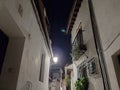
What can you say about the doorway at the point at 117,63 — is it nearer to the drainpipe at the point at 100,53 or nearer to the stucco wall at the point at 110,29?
the stucco wall at the point at 110,29

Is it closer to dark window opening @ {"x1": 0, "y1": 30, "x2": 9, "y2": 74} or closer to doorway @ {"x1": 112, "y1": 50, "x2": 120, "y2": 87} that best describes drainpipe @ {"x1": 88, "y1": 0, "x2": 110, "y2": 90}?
doorway @ {"x1": 112, "y1": 50, "x2": 120, "y2": 87}

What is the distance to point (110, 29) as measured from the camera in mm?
3020

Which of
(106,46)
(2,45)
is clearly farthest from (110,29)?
(2,45)

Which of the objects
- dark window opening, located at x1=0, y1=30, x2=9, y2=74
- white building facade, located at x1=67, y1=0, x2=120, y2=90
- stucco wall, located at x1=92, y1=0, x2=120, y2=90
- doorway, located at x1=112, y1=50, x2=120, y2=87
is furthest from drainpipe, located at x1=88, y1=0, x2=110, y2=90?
dark window opening, located at x1=0, y1=30, x2=9, y2=74

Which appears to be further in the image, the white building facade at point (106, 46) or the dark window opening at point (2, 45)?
the white building facade at point (106, 46)

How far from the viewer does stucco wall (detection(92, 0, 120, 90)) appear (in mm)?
2709

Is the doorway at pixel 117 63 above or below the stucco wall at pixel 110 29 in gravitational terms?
below

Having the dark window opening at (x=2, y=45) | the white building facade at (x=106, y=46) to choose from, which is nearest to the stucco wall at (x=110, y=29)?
the white building facade at (x=106, y=46)

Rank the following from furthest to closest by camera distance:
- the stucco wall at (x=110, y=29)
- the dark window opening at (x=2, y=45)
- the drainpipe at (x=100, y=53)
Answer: the drainpipe at (x=100, y=53) → the stucco wall at (x=110, y=29) → the dark window opening at (x=2, y=45)

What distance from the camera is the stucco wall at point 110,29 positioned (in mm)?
2709

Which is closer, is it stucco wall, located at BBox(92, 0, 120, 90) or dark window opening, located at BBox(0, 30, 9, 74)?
dark window opening, located at BBox(0, 30, 9, 74)

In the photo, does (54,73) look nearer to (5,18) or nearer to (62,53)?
(62,53)

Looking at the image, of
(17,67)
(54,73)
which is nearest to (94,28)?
(17,67)

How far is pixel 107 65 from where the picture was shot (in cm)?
328
